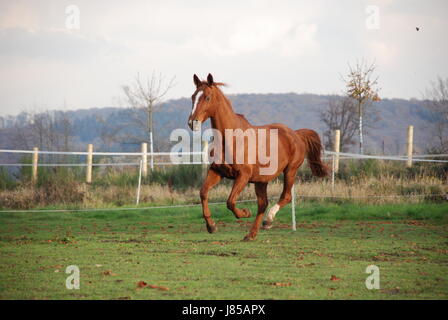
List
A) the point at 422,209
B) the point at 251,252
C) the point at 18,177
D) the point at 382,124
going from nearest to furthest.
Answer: the point at 251,252 < the point at 422,209 < the point at 18,177 < the point at 382,124

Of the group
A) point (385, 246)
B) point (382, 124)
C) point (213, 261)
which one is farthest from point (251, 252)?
point (382, 124)

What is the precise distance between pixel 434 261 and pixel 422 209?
712 cm

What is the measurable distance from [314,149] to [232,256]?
4.42 metres

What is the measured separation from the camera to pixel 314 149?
1244 centimetres

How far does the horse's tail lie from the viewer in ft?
40.4

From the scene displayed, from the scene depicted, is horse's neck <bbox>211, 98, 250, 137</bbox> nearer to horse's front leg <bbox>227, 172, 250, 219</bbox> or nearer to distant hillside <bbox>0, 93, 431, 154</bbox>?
horse's front leg <bbox>227, 172, 250, 219</bbox>

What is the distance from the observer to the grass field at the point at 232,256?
6.14m

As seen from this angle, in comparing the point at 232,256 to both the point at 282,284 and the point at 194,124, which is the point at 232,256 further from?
the point at 282,284

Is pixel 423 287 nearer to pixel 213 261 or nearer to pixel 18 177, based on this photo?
pixel 213 261

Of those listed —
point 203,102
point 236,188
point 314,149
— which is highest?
point 203,102


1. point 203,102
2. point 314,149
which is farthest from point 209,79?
point 314,149

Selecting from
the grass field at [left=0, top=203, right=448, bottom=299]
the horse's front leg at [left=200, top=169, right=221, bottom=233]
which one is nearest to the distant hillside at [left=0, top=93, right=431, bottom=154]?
the grass field at [left=0, top=203, right=448, bottom=299]

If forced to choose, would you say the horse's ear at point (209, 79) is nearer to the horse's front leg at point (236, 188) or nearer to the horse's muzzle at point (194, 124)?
the horse's muzzle at point (194, 124)
